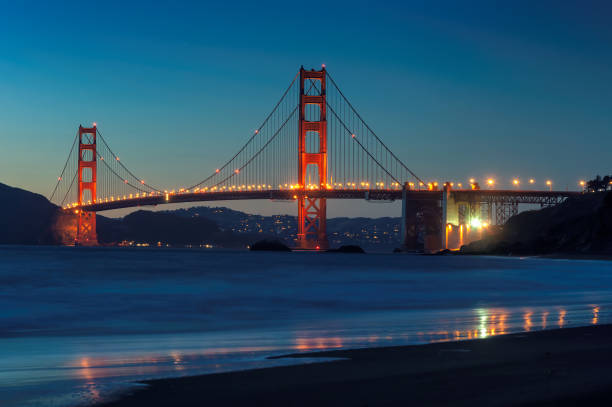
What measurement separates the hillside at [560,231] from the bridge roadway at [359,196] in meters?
2.89

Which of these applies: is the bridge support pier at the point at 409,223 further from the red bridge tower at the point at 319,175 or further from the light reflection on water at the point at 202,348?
the light reflection on water at the point at 202,348

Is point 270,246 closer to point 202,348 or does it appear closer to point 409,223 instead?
point 409,223

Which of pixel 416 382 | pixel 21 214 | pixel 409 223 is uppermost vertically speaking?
pixel 21 214

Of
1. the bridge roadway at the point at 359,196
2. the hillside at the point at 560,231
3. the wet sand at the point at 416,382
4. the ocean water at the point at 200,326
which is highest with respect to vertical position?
the bridge roadway at the point at 359,196

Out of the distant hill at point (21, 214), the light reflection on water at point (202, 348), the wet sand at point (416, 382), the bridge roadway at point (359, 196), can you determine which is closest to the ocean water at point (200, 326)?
the light reflection on water at point (202, 348)

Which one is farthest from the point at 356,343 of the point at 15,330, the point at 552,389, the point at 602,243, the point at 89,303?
the point at 602,243

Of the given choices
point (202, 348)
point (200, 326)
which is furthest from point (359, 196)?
point (202, 348)

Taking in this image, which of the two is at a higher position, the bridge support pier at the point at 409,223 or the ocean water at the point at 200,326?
the bridge support pier at the point at 409,223

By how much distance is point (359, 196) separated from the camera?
77.8m

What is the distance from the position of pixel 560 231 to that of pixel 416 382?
69655mm

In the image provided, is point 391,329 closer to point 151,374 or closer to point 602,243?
point 151,374

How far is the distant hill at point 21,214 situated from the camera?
513ft

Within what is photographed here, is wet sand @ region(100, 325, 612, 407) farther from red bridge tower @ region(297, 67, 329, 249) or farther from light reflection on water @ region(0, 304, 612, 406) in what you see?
red bridge tower @ region(297, 67, 329, 249)

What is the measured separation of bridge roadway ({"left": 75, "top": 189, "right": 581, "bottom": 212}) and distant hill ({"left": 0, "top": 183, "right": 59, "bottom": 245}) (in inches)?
2928
